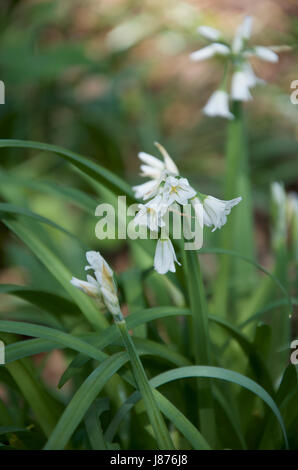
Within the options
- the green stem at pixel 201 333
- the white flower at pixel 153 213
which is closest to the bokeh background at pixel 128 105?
the green stem at pixel 201 333

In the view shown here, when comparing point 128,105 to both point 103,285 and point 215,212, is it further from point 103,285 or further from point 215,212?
point 103,285

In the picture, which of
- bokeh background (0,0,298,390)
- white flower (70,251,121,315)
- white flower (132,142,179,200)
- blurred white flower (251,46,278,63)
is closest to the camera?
white flower (70,251,121,315)

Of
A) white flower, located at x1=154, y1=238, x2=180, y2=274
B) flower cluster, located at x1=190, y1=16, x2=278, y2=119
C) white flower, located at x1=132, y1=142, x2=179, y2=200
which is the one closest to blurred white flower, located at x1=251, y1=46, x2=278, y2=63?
flower cluster, located at x1=190, y1=16, x2=278, y2=119

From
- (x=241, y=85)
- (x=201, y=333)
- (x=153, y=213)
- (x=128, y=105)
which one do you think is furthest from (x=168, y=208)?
(x=128, y=105)

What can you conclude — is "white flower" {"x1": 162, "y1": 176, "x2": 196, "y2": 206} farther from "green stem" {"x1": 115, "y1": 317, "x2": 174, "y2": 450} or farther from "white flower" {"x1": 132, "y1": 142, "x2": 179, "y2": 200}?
"green stem" {"x1": 115, "y1": 317, "x2": 174, "y2": 450}

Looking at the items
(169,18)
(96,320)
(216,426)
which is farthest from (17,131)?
(216,426)
